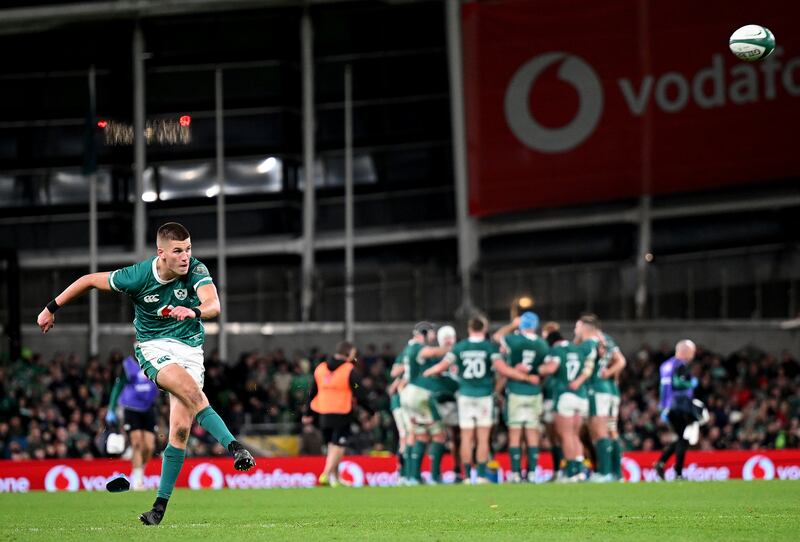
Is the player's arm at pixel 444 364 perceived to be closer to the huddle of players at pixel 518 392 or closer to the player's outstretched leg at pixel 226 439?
the huddle of players at pixel 518 392

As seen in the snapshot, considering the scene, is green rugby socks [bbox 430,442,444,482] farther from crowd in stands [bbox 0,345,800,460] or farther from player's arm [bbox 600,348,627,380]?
crowd in stands [bbox 0,345,800,460]

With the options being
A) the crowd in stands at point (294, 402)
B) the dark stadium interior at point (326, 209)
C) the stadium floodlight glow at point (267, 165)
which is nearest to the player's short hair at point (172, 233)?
the crowd in stands at point (294, 402)

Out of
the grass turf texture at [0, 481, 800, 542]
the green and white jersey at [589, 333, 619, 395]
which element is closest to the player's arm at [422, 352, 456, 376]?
the green and white jersey at [589, 333, 619, 395]

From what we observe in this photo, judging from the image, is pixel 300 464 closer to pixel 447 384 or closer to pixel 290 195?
pixel 447 384

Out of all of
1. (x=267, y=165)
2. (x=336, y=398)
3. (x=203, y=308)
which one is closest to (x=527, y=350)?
(x=336, y=398)

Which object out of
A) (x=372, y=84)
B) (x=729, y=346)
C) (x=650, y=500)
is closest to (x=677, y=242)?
(x=729, y=346)

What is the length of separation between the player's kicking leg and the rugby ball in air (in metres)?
6.87

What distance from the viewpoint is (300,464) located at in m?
23.7

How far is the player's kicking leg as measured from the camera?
1062cm

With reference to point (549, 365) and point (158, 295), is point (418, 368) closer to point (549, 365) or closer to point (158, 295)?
point (549, 365)

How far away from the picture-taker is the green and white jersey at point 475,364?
65.8ft

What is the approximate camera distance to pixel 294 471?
23.7 meters

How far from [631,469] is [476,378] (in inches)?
180

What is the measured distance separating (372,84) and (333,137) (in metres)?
1.88
